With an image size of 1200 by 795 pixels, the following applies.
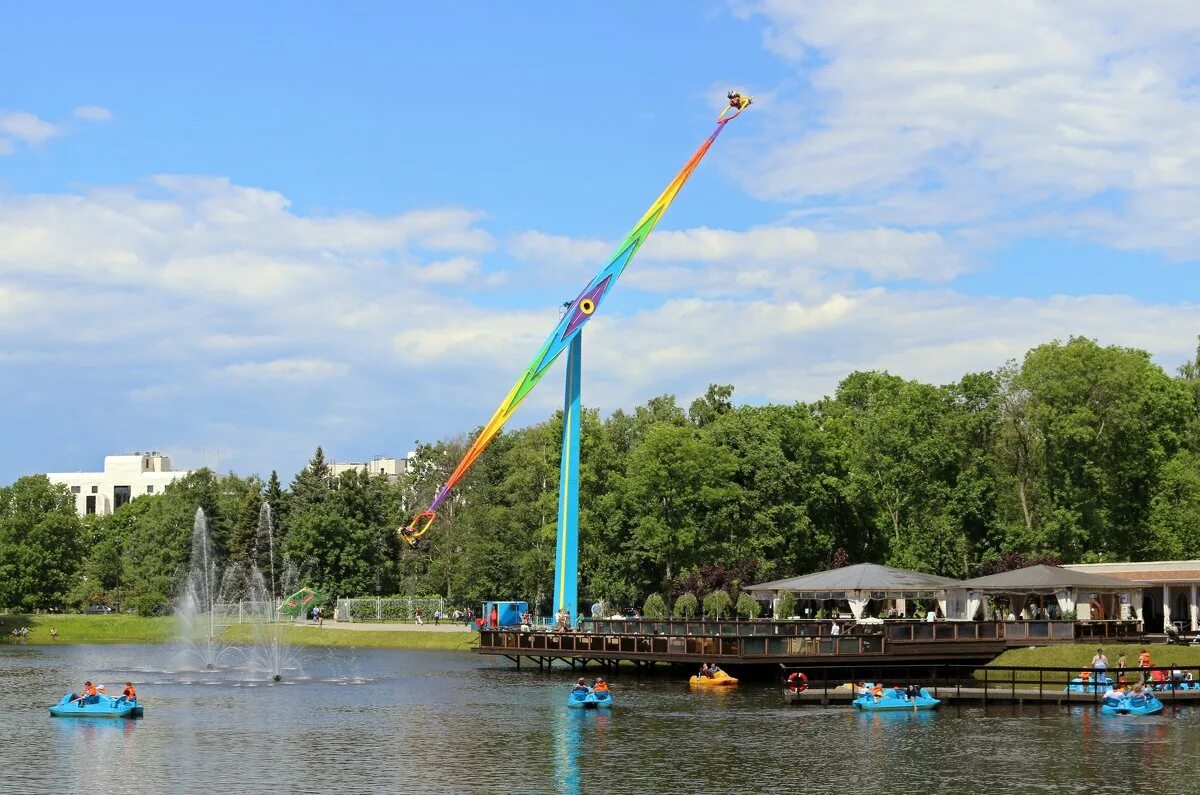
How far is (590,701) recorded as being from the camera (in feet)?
177

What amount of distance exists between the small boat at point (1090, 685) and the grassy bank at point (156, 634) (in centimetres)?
5129

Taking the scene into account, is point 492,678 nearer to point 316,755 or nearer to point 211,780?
point 316,755

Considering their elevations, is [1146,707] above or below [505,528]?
below

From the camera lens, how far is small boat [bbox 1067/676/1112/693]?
175 ft

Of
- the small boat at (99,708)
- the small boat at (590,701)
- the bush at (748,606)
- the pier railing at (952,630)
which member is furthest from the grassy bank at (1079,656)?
the small boat at (99,708)

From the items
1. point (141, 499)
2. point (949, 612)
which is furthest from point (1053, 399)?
point (141, 499)

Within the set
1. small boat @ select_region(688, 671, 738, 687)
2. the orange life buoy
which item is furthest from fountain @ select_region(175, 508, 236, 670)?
the orange life buoy

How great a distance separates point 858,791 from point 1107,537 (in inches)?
2369

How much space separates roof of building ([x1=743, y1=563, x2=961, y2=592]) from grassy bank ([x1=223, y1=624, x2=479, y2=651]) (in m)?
31.9

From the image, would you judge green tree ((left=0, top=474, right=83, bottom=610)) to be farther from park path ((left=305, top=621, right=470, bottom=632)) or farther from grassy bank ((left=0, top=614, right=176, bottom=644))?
park path ((left=305, top=621, right=470, bottom=632))

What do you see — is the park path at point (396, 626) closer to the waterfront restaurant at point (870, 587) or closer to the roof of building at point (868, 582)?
the waterfront restaurant at point (870, 587)

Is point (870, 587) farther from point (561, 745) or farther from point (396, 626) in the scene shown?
point (396, 626)

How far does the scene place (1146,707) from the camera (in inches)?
1955

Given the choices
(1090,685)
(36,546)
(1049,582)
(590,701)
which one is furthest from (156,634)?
(1090,685)
